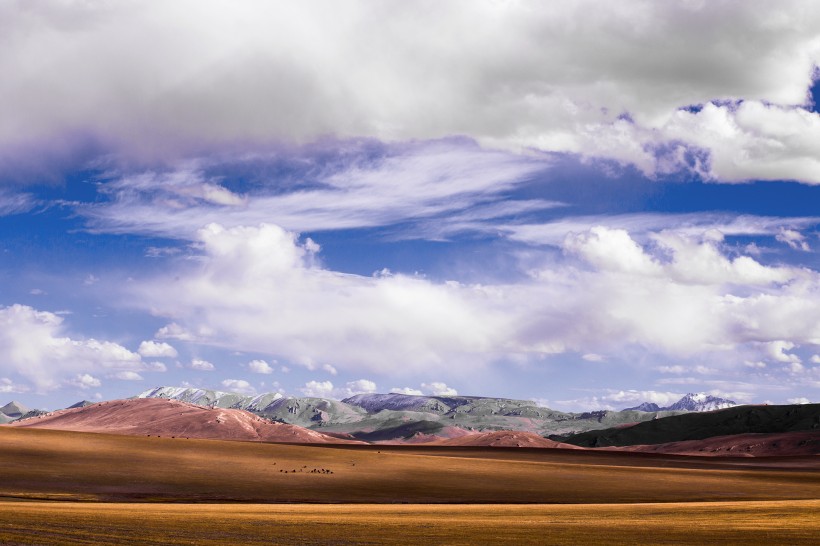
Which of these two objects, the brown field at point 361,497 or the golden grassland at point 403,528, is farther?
the brown field at point 361,497

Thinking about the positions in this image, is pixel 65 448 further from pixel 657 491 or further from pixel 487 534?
pixel 487 534

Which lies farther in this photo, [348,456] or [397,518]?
[348,456]

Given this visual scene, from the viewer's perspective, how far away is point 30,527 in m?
37.0

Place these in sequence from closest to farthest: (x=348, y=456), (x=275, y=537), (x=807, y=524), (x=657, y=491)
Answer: (x=275, y=537), (x=807, y=524), (x=657, y=491), (x=348, y=456)

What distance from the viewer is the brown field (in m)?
38.2

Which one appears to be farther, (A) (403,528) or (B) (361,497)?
(B) (361,497)

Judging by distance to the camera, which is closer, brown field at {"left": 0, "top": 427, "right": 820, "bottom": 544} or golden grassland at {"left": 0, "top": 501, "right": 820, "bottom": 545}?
golden grassland at {"left": 0, "top": 501, "right": 820, "bottom": 545}

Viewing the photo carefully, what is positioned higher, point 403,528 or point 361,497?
point 403,528

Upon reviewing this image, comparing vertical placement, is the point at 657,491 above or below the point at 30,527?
below

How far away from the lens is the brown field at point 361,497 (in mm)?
38156

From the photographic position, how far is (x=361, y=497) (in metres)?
85.7

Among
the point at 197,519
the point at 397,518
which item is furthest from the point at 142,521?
the point at 397,518

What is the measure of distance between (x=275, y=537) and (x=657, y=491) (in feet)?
228

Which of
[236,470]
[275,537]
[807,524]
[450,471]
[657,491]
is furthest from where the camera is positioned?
[450,471]
